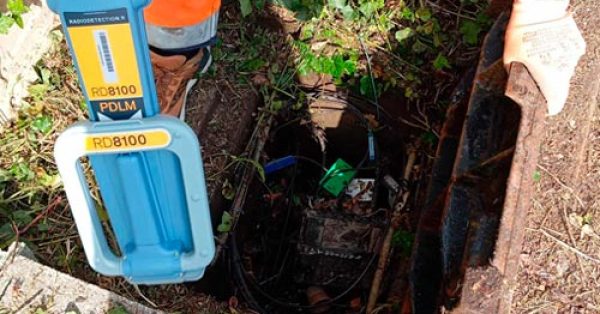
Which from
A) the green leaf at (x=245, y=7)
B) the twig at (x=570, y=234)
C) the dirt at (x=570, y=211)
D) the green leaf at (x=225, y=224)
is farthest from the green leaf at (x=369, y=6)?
the twig at (x=570, y=234)

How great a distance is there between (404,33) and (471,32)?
0.99 feet

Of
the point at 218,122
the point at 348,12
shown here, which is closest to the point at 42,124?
the point at 218,122

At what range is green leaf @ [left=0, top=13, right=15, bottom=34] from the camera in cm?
255

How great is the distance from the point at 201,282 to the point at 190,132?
3.97 ft

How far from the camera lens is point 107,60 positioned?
1692 millimetres

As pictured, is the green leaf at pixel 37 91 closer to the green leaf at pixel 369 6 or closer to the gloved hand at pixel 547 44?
the green leaf at pixel 369 6

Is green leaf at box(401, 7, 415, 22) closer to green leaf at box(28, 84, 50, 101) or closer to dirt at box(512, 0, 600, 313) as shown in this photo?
dirt at box(512, 0, 600, 313)

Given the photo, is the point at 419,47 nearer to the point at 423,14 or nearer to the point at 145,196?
the point at 423,14

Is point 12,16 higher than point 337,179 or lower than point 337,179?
higher

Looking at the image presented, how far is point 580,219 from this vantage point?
2.47 metres

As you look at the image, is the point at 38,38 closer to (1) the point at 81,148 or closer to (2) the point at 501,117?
(1) the point at 81,148

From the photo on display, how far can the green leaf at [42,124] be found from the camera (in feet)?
8.82

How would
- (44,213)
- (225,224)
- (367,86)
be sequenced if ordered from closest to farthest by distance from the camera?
(44,213) < (225,224) < (367,86)

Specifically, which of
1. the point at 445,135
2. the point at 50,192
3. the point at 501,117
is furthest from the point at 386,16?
the point at 50,192
